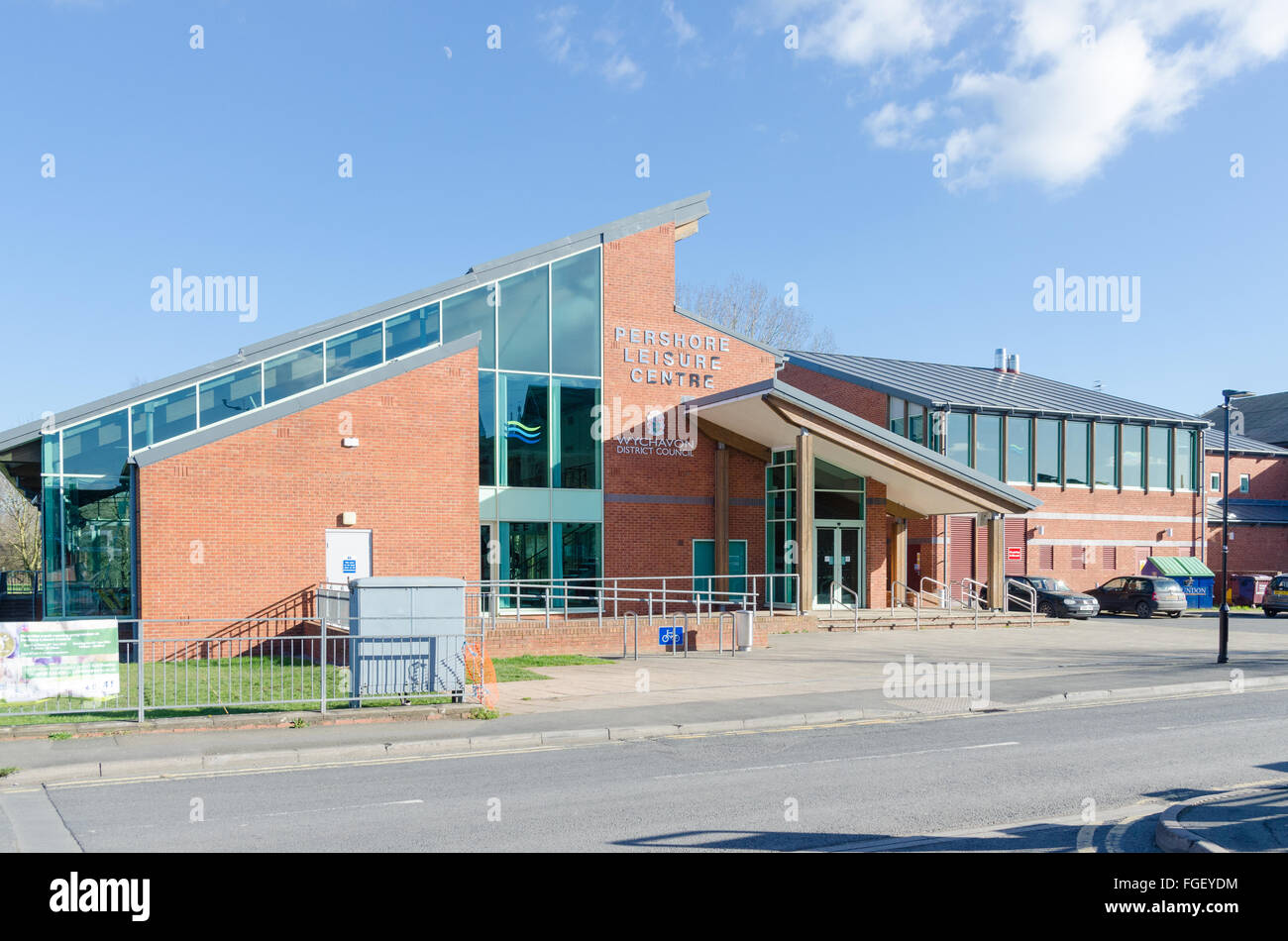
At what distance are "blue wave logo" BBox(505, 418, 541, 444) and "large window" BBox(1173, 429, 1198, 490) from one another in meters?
28.9

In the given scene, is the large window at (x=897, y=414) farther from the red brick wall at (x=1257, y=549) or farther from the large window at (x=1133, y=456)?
the red brick wall at (x=1257, y=549)

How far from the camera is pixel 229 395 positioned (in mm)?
24094

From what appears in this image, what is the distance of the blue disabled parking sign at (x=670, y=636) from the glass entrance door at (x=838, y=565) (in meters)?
9.64

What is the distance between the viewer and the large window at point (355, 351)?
2538cm

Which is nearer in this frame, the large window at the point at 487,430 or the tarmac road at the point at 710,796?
the tarmac road at the point at 710,796

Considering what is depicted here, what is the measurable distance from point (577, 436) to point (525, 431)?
1.53 m

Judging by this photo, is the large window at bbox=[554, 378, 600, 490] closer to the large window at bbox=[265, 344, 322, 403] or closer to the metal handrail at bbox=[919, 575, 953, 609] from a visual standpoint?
the large window at bbox=[265, 344, 322, 403]

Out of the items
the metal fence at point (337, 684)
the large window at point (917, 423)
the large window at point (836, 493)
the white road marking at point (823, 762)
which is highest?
the large window at point (917, 423)

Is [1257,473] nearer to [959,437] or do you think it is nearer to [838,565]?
[959,437]

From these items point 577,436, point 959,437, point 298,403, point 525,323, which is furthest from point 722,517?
point 298,403

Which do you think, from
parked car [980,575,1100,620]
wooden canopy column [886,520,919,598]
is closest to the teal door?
wooden canopy column [886,520,919,598]

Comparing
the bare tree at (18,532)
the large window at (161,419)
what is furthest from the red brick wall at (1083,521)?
the bare tree at (18,532)
